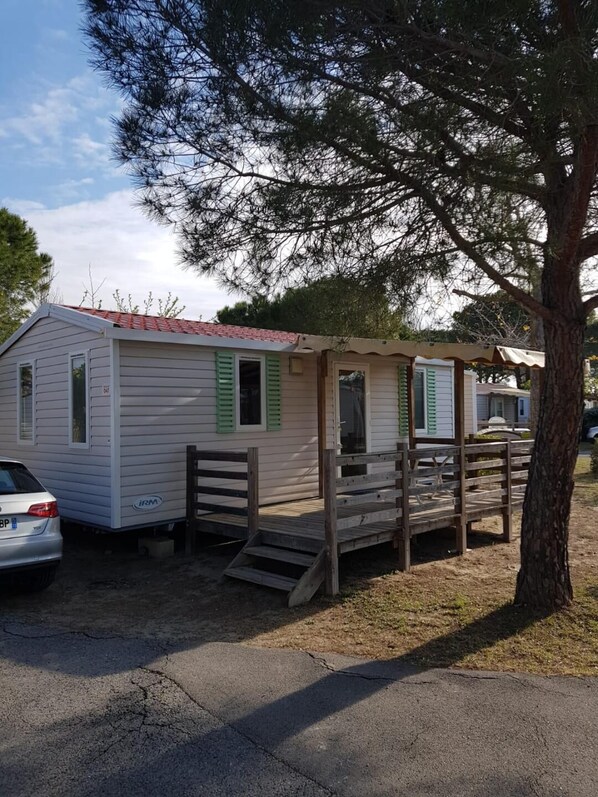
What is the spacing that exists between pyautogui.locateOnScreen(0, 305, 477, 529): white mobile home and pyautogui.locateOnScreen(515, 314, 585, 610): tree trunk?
3269 mm

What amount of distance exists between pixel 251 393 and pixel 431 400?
198 inches

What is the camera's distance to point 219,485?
8.90 meters

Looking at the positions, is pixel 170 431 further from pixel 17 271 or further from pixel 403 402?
pixel 17 271

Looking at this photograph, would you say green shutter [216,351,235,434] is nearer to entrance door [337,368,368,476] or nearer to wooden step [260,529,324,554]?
entrance door [337,368,368,476]

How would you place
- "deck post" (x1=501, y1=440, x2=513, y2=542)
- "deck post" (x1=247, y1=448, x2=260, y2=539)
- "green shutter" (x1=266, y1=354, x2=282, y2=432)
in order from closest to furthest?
"deck post" (x1=247, y1=448, x2=260, y2=539) → "deck post" (x1=501, y1=440, x2=513, y2=542) → "green shutter" (x1=266, y1=354, x2=282, y2=432)

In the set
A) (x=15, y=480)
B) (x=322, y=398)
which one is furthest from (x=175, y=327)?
(x=15, y=480)

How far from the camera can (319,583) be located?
20.2 feet

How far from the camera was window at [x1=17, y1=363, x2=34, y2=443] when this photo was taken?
9.98 meters

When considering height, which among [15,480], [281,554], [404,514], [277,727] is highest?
[15,480]

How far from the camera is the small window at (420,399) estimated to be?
41.8 feet

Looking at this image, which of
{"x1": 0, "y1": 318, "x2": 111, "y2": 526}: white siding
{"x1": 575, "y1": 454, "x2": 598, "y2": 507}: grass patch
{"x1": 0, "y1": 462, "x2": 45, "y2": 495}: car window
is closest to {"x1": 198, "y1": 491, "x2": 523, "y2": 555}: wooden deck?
{"x1": 0, "y1": 318, "x2": 111, "y2": 526}: white siding

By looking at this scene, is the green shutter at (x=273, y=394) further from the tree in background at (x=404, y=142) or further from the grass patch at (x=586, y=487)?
the grass patch at (x=586, y=487)

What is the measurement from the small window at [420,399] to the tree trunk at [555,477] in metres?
7.16

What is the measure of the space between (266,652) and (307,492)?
17.2 feet
